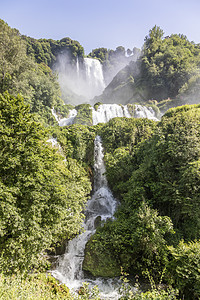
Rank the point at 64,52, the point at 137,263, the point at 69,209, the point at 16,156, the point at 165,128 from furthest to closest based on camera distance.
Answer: the point at 64,52, the point at 165,128, the point at 69,209, the point at 137,263, the point at 16,156

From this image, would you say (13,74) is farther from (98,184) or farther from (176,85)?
(176,85)

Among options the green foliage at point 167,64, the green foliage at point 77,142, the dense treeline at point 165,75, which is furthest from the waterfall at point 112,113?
the green foliage at point 167,64

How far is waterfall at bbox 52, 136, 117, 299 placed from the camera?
785 cm

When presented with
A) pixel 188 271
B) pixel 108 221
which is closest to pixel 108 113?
pixel 108 221

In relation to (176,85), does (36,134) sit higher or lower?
lower

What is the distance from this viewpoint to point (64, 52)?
65.9m

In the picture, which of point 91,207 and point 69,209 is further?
point 91,207

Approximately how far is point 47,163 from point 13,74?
54.3 feet

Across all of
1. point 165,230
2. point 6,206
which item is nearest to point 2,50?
point 6,206

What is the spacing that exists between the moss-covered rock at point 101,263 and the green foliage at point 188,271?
2847 millimetres

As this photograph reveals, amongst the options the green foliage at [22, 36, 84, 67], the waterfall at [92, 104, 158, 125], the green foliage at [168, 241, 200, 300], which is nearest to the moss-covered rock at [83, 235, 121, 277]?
the green foliage at [168, 241, 200, 300]

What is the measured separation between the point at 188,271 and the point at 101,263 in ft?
13.6

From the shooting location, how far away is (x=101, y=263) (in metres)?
7.93

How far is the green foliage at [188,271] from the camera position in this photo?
17.2 feet
